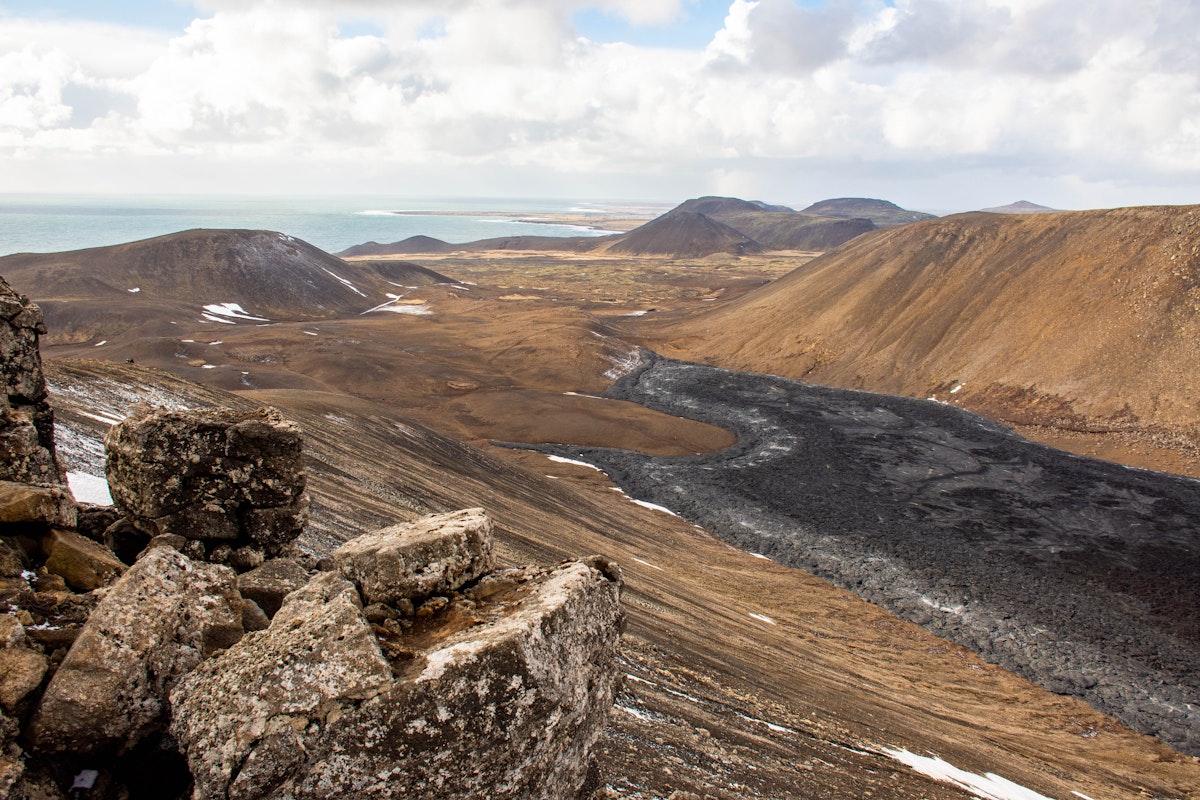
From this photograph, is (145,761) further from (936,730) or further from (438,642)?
(936,730)

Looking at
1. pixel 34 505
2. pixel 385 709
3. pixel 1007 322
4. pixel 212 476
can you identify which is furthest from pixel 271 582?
pixel 1007 322

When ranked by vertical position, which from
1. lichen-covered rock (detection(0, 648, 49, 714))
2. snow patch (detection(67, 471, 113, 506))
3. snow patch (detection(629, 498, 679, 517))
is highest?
lichen-covered rock (detection(0, 648, 49, 714))

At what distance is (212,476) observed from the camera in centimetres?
776

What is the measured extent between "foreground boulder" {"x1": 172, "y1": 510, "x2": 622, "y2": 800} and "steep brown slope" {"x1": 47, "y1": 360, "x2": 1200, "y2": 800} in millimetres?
2745

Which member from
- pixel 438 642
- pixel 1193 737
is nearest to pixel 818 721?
pixel 438 642

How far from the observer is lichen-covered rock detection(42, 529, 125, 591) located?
621 centimetres

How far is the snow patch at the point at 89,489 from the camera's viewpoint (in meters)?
11.2

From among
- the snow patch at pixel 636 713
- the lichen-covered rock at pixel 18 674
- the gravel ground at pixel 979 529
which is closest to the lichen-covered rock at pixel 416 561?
the lichen-covered rock at pixel 18 674

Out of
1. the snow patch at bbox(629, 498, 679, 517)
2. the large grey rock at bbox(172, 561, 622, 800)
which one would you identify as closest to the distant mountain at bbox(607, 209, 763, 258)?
the snow patch at bbox(629, 498, 679, 517)

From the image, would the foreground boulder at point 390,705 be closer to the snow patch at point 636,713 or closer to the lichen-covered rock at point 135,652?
the lichen-covered rock at point 135,652

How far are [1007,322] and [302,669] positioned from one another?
6119cm

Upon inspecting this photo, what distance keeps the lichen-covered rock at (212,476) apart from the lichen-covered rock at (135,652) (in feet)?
5.40

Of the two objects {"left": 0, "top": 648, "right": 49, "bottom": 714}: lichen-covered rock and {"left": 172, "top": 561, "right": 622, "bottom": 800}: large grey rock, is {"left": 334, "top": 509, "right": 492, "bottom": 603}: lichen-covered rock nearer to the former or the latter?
{"left": 172, "top": 561, "right": 622, "bottom": 800}: large grey rock

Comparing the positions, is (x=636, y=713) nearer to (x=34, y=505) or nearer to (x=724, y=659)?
(x=724, y=659)
